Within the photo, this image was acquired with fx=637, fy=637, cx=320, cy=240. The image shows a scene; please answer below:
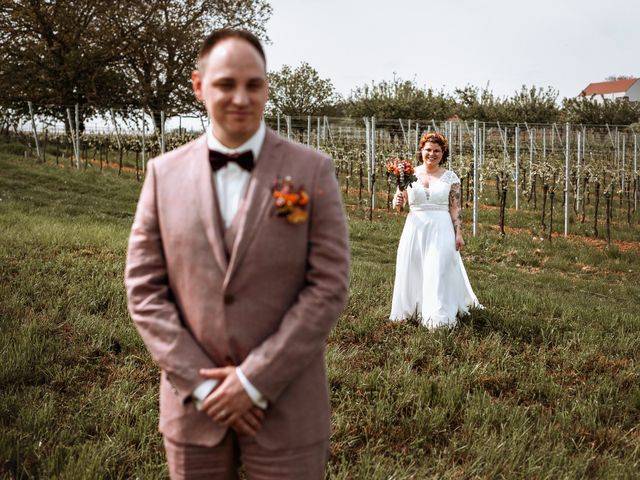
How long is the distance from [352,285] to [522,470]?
4.18 m

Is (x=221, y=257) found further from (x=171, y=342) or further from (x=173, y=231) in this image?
(x=171, y=342)

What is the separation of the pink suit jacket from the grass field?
1.56 metres

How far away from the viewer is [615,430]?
4109mm

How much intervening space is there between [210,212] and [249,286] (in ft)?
0.84

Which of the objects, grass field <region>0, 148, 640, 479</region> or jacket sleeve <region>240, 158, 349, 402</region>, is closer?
jacket sleeve <region>240, 158, 349, 402</region>

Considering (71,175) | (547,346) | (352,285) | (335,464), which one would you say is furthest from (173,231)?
(71,175)

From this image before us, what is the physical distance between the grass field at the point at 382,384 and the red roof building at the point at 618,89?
290 ft

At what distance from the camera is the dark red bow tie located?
1.97 metres

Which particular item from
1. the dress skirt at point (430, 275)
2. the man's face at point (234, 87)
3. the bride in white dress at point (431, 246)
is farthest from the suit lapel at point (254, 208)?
the bride in white dress at point (431, 246)

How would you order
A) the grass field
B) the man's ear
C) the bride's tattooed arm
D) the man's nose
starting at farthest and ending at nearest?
the bride's tattooed arm, the grass field, the man's ear, the man's nose

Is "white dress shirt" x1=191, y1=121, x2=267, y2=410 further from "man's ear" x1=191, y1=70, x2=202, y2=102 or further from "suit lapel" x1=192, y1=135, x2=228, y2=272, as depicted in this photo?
"man's ear" x1=191, y1=70, x2=202, y2=102

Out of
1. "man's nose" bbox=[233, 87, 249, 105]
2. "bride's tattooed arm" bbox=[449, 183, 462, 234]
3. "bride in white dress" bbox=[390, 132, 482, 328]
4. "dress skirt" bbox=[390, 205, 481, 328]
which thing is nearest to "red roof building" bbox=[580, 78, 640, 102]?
"bride's tattooed arm" bbox=[449, 183, 462, 234]

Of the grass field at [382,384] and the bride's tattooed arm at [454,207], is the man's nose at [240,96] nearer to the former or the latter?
the grass field at [382,384]

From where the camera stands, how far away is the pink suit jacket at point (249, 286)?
76.1 inches
